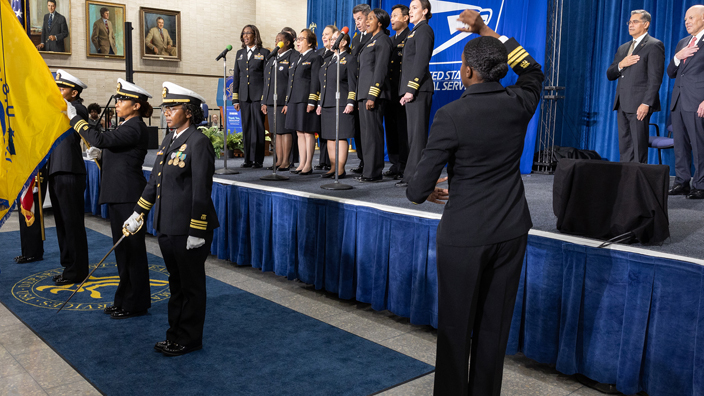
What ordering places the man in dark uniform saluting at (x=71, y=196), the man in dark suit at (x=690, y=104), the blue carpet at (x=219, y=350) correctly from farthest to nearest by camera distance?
the man in dark suit at (x=690, y=104), the man in dark uniform saluting at (x=71, y=196), the blue carpet at (x=219, y=350)

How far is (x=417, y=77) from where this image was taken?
178 inches

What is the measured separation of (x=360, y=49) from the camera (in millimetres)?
5234

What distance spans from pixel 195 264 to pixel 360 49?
10.2 feet

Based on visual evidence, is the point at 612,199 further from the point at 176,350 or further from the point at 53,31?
the point at 53,31

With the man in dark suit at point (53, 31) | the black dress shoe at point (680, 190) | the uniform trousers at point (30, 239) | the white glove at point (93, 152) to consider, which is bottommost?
the uniform trousers at point (30, 239)

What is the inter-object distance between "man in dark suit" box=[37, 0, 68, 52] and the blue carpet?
362 inches

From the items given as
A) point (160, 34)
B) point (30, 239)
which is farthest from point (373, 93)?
point (160, 34)

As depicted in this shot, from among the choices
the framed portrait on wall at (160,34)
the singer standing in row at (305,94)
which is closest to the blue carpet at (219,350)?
the singer standing in row at (305,94)

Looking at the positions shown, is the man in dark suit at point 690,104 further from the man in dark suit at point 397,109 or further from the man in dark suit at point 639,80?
the man in dark suit at point 397,109

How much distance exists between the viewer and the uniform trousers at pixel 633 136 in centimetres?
454

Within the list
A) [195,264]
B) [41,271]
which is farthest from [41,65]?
[41,271]

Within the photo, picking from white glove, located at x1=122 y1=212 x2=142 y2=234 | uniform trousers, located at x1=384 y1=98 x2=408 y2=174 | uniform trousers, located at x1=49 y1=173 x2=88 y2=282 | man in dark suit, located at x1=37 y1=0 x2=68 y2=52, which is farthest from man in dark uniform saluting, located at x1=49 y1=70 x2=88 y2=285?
man in dark suit, located at x1=37 y1=0 x2=68 y2=52

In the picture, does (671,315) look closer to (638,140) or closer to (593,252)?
(593,252)

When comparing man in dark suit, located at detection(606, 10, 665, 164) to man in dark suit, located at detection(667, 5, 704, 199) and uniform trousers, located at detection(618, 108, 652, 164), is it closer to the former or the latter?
uniform trousers, located at detection(618, 108, 652, 164)
